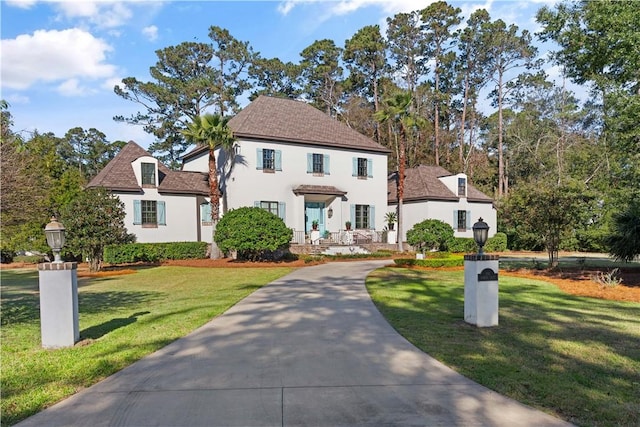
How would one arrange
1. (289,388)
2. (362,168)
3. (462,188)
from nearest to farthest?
1. (289,388)
2. (362,168)
3. (462,188)

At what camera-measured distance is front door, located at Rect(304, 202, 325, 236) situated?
25909 mm

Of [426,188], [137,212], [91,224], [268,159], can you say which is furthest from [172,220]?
[426,188]

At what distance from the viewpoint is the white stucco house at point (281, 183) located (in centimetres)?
2347

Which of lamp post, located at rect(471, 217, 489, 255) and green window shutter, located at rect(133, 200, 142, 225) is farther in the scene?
green window shutter, located at rect(133, 200, 142, 225)

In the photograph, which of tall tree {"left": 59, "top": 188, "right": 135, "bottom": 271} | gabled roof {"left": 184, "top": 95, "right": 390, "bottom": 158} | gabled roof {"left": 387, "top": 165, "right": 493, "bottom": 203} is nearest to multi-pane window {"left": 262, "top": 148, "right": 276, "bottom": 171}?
gabled roof {"left": 184, "top": 95, "right": 390, "bottom": 158}

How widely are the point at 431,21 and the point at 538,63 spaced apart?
11.8 meters

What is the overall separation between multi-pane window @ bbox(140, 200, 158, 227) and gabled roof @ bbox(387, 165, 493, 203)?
16660mm

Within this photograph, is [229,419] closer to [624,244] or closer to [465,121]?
[624,244]

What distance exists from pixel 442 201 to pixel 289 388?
26.6 metres

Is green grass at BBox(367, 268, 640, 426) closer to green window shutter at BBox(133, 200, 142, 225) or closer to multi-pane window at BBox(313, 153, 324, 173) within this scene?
multi-pane window at BBox(313, 153, 324, 173)

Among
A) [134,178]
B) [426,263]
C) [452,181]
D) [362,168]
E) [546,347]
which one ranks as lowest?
[426,263]

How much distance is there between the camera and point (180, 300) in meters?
10.5

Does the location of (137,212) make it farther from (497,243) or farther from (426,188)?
(497,243)

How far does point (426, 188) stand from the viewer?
96.4 feet
